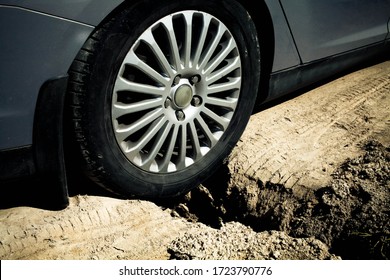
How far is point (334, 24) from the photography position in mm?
2977

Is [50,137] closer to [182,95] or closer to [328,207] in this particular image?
[182,95]

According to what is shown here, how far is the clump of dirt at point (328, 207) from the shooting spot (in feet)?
7.55

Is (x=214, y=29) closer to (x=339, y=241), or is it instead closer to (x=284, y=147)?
(x=284, y=147)

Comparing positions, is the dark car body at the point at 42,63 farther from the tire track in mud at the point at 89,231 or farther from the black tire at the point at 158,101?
the tire track in mud at the point at 89,231

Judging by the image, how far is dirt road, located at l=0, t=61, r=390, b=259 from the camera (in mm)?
2334

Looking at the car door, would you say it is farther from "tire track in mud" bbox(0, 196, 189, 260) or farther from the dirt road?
"tire track in mud" bbox(0, 196, 189, 260)

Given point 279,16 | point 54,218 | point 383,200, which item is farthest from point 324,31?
point 54,218

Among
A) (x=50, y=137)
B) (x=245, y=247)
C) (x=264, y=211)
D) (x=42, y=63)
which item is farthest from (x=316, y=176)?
(x=42, y=63)

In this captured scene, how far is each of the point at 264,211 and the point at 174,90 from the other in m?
0.88

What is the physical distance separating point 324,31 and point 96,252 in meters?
1.88

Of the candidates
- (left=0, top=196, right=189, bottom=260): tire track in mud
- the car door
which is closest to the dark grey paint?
(left=0, top=196, right=189, bottom=260): tire track in mud

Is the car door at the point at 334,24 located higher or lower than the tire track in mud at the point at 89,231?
higher

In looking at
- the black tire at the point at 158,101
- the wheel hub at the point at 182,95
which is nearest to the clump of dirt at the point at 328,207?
the black tire at the point at 158,101
